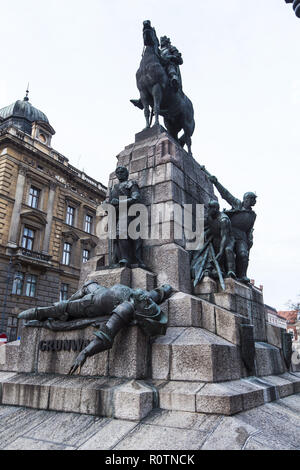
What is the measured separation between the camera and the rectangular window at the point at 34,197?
31500mm

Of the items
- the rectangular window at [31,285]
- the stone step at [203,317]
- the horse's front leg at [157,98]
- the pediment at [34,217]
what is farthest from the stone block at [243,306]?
the pediment at [34,217]

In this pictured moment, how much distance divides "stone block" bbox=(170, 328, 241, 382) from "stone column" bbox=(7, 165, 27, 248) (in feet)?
84.3

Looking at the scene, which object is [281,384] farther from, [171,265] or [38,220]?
[38,220]

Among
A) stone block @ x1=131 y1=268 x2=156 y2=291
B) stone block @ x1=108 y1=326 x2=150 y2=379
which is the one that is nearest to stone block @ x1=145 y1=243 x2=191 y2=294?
stone block @ x1=131 y1=268 x2=156 y2=291

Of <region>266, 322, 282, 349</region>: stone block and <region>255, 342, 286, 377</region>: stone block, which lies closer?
<region>255, 342, 286, 377</region>: stone block

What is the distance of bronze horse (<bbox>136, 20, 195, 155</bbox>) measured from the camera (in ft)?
28.8

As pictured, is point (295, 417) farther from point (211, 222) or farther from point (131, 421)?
point (211, 222)

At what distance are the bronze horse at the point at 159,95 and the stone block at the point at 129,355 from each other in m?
5.83

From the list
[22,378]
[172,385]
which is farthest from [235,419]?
[22,378]

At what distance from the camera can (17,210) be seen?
2947 cm

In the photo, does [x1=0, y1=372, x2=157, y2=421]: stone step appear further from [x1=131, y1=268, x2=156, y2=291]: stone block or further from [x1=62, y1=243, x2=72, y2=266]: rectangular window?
[x1=62, y1=243, x2=72, y2=266]: rectangular window

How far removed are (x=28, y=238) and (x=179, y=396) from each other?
28.5 meters

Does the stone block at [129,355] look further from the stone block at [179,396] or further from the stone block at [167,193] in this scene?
the stone block at [167,193]

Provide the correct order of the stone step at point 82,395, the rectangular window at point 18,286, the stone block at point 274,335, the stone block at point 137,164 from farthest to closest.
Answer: the rectangular window at point 18,286
the stone block at point 137,164
the stone block at point 274,335
the stone step at point 82,395
